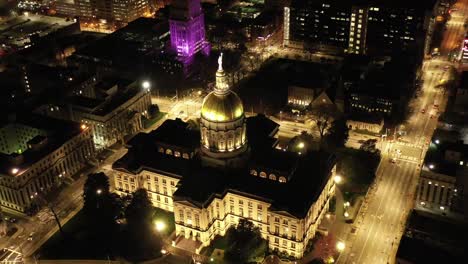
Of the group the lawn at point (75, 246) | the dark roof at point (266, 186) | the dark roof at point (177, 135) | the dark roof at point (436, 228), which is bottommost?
the lawn at point (75, 246)

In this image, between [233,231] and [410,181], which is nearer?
[233,231]

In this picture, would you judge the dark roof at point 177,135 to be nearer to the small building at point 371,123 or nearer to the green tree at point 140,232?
the green tree at point 140,232

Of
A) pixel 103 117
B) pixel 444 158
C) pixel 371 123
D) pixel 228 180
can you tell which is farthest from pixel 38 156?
pixel 444 158

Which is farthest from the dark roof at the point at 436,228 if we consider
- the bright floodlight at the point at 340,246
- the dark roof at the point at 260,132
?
the dark roof at the point at 260,132

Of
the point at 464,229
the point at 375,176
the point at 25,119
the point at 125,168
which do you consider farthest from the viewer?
the point at 25,119

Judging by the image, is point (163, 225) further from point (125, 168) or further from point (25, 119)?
point (25, 119)

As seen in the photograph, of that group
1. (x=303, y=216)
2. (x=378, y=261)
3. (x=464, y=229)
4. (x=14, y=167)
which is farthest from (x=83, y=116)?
(x=464, y=229)
